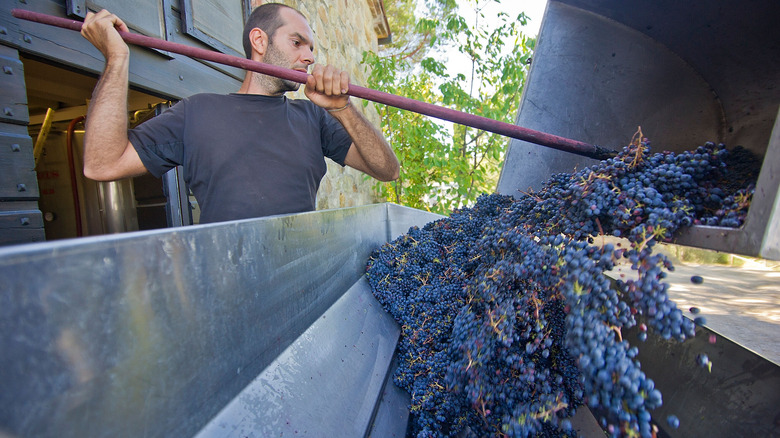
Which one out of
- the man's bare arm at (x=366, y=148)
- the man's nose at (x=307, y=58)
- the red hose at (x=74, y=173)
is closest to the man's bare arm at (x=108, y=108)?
the man's nose at (x=307, y=58)

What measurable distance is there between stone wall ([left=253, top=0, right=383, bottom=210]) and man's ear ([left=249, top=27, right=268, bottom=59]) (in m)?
1.58

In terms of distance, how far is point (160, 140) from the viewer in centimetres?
160

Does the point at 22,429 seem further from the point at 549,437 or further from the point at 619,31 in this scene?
the point at 619,31

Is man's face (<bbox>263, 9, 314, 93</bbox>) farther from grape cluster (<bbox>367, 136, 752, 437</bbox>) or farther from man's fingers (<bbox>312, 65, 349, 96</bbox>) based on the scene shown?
grape cluster (<bbox>367, 136, 752, 437</bbox>)

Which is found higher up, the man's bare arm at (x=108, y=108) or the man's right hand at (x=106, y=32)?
the man's right hand at (x=106, y=32)

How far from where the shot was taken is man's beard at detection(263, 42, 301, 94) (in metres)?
1.89

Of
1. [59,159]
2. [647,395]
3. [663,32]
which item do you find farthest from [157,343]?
[59,159]

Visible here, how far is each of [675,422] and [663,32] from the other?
1611 mm

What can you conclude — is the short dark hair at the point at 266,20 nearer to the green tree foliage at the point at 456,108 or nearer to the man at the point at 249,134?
the man at the point at 249,134

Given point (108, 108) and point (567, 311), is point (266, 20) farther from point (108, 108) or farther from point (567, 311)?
point (567, 311)

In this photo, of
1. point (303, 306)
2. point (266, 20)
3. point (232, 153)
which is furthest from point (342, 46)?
point (303, 306)

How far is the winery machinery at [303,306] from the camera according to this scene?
16.4 inches

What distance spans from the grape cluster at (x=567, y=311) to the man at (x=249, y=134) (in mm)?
883

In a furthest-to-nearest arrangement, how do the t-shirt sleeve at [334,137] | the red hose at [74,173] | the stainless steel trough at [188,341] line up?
the red hose at [74,173] < the t-shirt sleeve at [334,137] < the stainless steel trough at [188,341]
